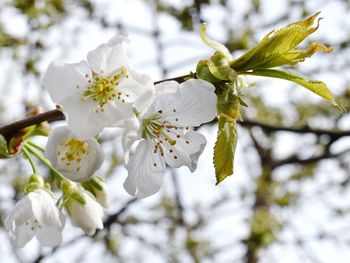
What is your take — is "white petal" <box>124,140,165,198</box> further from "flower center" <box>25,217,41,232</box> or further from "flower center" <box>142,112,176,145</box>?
"flower center" <box>25,217,41,232</box>

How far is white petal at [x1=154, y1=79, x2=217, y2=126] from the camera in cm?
99

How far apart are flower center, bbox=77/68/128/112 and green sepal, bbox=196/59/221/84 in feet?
Answer: 0.57

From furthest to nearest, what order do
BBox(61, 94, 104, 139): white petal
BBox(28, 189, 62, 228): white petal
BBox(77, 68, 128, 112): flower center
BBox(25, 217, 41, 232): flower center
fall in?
BBox(25, 217, 41, 232): flower center < BBox(28, 189, 62, 228): white petal < BBox(77, 68, 128, 112): flower center < BBox(61, 94, 104, 139): white petal

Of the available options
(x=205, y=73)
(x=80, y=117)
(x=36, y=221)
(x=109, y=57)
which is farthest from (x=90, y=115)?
(x=36, y=221)

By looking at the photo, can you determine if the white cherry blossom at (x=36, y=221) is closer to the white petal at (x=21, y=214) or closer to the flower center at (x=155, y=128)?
the white petal at (x=21, y=214)

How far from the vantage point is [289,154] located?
6.34 m

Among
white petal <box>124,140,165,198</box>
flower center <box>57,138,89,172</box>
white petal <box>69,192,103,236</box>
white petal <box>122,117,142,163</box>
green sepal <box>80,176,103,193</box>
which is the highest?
white petal <box>122,117,142,163</box>

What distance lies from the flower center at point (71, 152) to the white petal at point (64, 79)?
91 millimetres

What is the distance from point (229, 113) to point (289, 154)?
552cm

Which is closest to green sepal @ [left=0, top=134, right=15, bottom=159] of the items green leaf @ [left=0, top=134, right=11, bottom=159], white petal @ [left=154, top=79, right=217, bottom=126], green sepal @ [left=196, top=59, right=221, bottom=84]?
green leaf @ [left=0, top=134, right=11, bottom=159]

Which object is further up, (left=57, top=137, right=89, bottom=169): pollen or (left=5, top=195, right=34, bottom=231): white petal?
(left=57, top=137, right=89, bottom=169): pollen

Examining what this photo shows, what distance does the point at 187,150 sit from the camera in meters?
1.20

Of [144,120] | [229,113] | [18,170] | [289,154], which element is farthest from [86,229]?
[289,154]

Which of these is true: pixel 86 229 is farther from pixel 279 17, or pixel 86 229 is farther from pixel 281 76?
pixel 279 17
